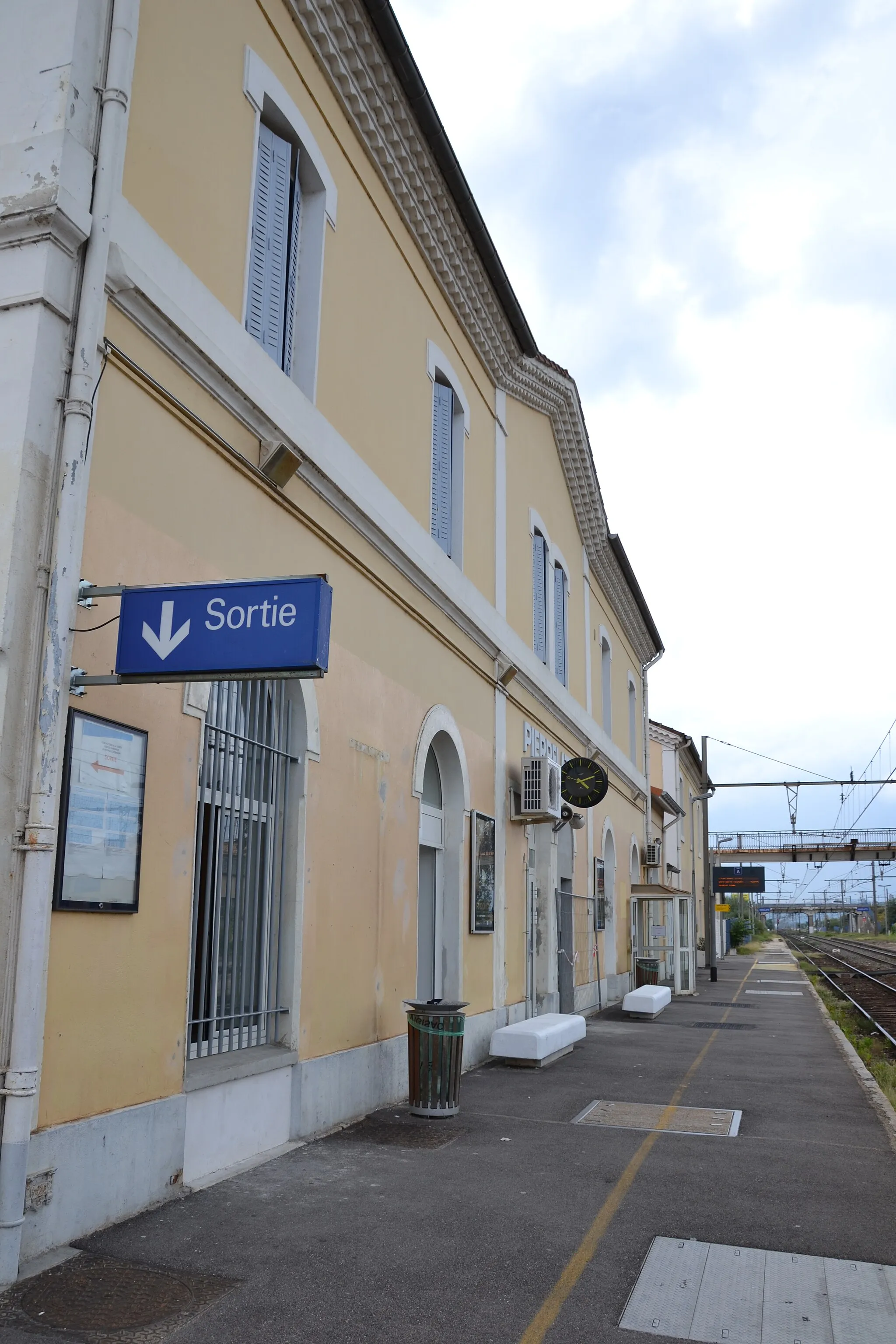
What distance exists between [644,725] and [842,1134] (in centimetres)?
2008

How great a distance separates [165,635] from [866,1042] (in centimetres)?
1556

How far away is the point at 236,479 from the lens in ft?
23.6

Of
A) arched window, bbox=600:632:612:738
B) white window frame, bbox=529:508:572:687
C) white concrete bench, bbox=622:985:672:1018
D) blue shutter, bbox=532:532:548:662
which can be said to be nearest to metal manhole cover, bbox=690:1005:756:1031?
white concrete bench, bbox=622:985:672:1018

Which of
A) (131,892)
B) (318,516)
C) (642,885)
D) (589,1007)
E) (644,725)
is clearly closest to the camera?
(131,892)

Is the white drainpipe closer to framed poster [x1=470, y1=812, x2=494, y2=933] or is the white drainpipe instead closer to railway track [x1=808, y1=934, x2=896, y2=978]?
framed poster [x1=470, y1=812, x2=494, y2=933]

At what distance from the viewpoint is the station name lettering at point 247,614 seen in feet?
16.9

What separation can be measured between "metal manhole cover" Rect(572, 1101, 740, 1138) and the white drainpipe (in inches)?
204

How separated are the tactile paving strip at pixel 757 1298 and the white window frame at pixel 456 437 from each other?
8034 millimetres

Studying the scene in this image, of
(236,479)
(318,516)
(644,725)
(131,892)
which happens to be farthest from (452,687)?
(644,725)

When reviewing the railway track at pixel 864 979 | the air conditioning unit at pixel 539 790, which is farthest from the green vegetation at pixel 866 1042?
the air conditioning unit at pixel 539 790

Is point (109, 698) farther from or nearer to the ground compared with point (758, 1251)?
farther from the ground

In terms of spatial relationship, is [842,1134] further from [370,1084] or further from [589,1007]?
[589,1007]

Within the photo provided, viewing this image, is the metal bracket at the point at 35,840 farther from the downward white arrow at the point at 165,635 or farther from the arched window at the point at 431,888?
the arched window at the point at 431,888

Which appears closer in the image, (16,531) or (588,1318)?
(588,1318)
